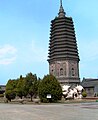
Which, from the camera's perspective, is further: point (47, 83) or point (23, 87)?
point (23, 87)

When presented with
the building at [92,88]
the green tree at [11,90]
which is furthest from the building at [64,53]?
the green tree at [11,90]

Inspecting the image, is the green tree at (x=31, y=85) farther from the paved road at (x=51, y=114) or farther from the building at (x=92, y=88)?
the building at (x=92, y=88)

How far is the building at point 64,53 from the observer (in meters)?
109

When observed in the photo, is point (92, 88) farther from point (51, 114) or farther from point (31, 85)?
point (51, 114)

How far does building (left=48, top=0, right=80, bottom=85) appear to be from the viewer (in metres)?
109

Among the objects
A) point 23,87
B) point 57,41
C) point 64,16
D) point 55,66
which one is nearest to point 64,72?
point 55,66

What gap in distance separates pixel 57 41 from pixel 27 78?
39535 mm

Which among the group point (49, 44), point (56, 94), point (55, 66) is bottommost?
point (56, 94)

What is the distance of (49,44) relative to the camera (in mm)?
116812

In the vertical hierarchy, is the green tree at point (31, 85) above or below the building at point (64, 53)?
below

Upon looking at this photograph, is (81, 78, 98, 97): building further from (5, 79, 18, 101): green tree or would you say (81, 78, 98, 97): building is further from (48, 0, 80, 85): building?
(5, 79, 18, 101): green tree

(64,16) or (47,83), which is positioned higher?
(64,16)

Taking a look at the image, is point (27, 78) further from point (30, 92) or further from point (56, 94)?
point (56, 94)

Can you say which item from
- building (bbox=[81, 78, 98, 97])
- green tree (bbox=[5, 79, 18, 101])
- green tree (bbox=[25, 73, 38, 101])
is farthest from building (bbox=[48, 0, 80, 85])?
green tree (bbox=[25, 73, 38, 101])
